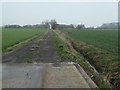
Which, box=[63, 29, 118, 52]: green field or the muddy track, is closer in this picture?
the muddy track

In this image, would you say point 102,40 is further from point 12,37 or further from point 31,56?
point 31,56

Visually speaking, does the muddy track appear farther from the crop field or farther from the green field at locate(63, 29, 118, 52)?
the green field at locate(63, 29, 118, 52)

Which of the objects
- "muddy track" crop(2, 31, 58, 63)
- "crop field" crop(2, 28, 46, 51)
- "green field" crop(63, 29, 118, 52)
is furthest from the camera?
"crop field" crop(2, 28, 46, 51)

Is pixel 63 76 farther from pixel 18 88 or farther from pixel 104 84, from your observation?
pixel 18 88

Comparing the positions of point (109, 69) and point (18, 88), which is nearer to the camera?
point (18, 88)

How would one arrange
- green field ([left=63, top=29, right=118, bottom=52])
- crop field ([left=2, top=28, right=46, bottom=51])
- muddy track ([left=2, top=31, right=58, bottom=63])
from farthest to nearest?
crop field ([left=2, top=28, right=46, bottom=51]) < green field ([left=63, top=29, right=118, bottom=52]) < muddy track ([left=2, top=31, right=58, bottom=63])

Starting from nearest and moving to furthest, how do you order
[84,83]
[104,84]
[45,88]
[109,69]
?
[45,88] → [84,83] → [104,84] → [109,69]

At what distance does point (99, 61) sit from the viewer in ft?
59.2

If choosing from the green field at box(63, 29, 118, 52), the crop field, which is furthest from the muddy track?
the green field at box(63, 29, 118, 52)

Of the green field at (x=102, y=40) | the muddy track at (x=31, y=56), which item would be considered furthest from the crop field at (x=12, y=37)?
the green field at (x=102, y=40)

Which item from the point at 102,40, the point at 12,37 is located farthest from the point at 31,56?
the point at 12,37

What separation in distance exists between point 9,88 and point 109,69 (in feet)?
22.5

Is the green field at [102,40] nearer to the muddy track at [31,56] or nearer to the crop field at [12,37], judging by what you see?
the muddy track at [31,56]

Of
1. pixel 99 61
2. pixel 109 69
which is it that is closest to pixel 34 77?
pixel 109 69
